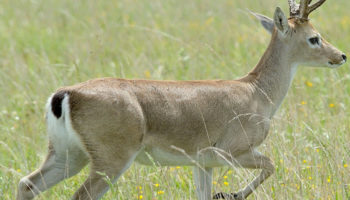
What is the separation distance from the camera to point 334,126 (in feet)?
23.9

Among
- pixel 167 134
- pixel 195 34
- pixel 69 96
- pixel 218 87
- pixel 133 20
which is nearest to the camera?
pixel 69 96

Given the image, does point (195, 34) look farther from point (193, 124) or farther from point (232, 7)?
point (193, 124)

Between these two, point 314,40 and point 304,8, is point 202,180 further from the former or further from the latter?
point 304,8

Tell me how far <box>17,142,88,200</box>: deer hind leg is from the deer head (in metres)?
2.30

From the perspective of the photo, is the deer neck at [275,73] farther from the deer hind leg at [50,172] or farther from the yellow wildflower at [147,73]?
the yellow wildflower at [147,73]

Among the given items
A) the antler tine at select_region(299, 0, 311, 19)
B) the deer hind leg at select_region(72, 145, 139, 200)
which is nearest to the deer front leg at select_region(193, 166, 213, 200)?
the deer hind leg at select_region(72, 145, 139, 200)

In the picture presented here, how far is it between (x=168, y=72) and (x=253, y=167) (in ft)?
12.0

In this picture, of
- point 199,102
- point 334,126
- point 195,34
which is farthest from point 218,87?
point 195,34

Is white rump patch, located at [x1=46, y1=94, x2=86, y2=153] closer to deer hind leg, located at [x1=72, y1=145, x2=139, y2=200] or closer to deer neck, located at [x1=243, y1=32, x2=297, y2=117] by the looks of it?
deer hind leg, located at [x1=72, y1=145, x2=139, y2=200]

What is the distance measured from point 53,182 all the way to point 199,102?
136cm

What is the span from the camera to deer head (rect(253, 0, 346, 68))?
23.1ft

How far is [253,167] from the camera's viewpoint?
6.28m

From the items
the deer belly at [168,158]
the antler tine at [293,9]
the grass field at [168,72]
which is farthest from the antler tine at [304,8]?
the deer belly at [168,158]

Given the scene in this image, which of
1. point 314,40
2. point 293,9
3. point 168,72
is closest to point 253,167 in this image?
point 314,40
